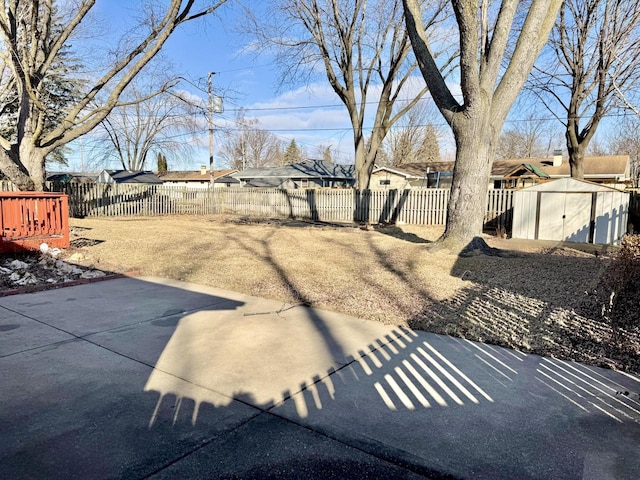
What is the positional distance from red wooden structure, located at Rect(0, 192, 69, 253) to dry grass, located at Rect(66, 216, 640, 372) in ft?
2.68

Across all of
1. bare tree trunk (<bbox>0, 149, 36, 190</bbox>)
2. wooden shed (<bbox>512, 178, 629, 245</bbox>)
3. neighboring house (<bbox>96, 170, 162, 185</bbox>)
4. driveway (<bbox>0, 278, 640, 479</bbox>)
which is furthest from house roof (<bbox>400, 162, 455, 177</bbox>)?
driveway (<bbox>0, 278, 640, 479</bbox>)

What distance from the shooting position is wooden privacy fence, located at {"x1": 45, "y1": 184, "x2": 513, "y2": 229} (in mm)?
17250

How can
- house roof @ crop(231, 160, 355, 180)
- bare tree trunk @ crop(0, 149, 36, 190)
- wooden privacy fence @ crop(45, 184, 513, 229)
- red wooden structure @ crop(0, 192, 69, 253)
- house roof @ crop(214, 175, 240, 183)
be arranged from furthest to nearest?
1. house roof @ crop(214, 175, 240, 183)
2. house roof @ crop(231, 160, 355, 180)
3. wooden privacy fence @ crop(45, 184, 513, 229)
4. bare tree trunk @ crop(0, 149, 36, 190)
5. red wooden structure @ crop(0, 192, 69, 253)

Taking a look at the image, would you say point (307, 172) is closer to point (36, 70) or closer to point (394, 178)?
point (394, 178)

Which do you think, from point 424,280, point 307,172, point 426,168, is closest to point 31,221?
point 424,280

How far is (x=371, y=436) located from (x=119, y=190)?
70.7ft

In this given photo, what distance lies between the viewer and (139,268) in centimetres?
787

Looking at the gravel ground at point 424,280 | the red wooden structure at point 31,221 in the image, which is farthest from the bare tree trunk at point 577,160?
the red wooden structure at point 31,221

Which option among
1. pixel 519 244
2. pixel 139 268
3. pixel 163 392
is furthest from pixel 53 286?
pixel 519 244

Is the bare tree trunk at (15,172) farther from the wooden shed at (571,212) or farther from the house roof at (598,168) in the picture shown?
the house roof at (598,168)

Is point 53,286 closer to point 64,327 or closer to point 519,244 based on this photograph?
point 64,327

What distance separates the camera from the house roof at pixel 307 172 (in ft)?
137

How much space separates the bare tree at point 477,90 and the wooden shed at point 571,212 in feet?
17.4

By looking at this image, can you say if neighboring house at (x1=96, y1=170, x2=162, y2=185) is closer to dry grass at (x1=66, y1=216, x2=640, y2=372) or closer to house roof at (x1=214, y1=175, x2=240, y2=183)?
house roof at (x1=214, y1=175, x2=240, y2=183)
